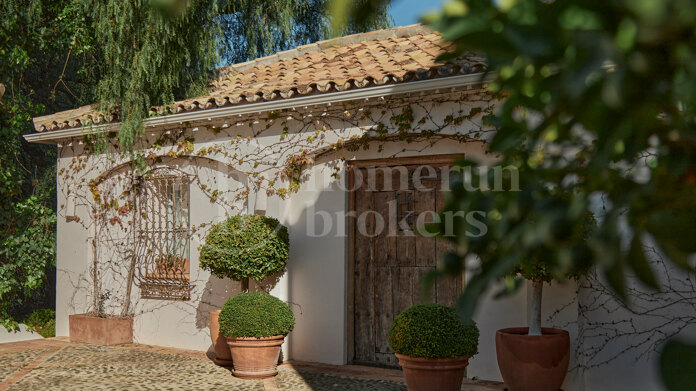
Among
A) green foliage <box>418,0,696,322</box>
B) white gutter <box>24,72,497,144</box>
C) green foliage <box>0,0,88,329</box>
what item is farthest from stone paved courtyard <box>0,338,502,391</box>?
green foliage <box>418,0,696,322</box>

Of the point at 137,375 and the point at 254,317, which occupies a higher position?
the point at 254,317

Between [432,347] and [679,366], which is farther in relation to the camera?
[432,347]

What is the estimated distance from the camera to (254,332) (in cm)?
677

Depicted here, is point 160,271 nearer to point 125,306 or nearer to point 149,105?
point 125,306

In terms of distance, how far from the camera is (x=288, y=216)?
784 cm

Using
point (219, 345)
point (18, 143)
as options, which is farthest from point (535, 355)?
point (18, 143)

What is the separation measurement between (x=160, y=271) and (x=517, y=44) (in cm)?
867

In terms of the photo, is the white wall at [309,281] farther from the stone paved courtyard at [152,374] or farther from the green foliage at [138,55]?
the green foliage at [138,55]

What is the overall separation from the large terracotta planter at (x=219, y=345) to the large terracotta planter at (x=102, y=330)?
1849 millimetres

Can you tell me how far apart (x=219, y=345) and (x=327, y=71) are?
3.58 metres

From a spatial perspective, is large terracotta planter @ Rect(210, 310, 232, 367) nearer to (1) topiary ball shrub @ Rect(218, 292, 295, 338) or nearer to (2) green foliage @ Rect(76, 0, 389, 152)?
(1) topiary ball shrub @ Rect(218, 292, 295, 338)

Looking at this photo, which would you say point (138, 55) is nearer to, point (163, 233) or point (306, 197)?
point (163, 233)

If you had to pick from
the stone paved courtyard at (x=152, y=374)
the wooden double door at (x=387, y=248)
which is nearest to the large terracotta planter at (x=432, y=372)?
the stone paved courtyard at (x=152, y=374)

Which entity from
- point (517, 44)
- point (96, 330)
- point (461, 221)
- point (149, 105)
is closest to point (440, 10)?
point (517, 44)
